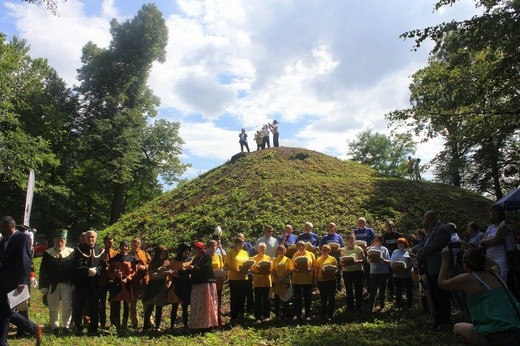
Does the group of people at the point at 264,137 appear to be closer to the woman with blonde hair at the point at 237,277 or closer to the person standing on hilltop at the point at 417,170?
the person standing on hilltop at the point at 417,170

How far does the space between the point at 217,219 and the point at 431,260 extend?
10.6 meters

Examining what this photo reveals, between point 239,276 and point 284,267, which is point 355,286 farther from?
point 239,276

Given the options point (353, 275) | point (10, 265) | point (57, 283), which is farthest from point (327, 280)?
point (10, 265)

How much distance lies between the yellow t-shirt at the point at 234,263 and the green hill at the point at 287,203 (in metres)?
6.00

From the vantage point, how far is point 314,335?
7375mm

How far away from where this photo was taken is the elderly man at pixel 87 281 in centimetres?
789

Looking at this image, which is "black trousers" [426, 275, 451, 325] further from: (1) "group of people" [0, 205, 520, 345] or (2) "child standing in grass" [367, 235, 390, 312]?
(2) "child standing in grass" [367, 235, 390, 312]

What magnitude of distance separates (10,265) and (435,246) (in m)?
6.55

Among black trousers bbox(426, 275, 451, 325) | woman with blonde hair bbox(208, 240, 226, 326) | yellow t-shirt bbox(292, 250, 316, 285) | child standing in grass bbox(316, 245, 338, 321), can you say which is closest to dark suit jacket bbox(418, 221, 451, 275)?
black trousers bbox(426, 275, 451, 325)

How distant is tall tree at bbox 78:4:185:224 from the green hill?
31.8 ft

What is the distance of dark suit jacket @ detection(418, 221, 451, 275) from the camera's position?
23.0 ft

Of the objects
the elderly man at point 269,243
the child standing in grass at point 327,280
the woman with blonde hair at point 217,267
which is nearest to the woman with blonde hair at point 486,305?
the child standing in grass at point 327,280

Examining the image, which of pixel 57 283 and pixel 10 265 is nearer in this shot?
pixel 10 265

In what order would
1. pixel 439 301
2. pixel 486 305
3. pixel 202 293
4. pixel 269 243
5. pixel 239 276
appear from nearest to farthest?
pixel 486 305
pixel 439 301
pixel 202 293
pixel 239 276
pixel 269 243
